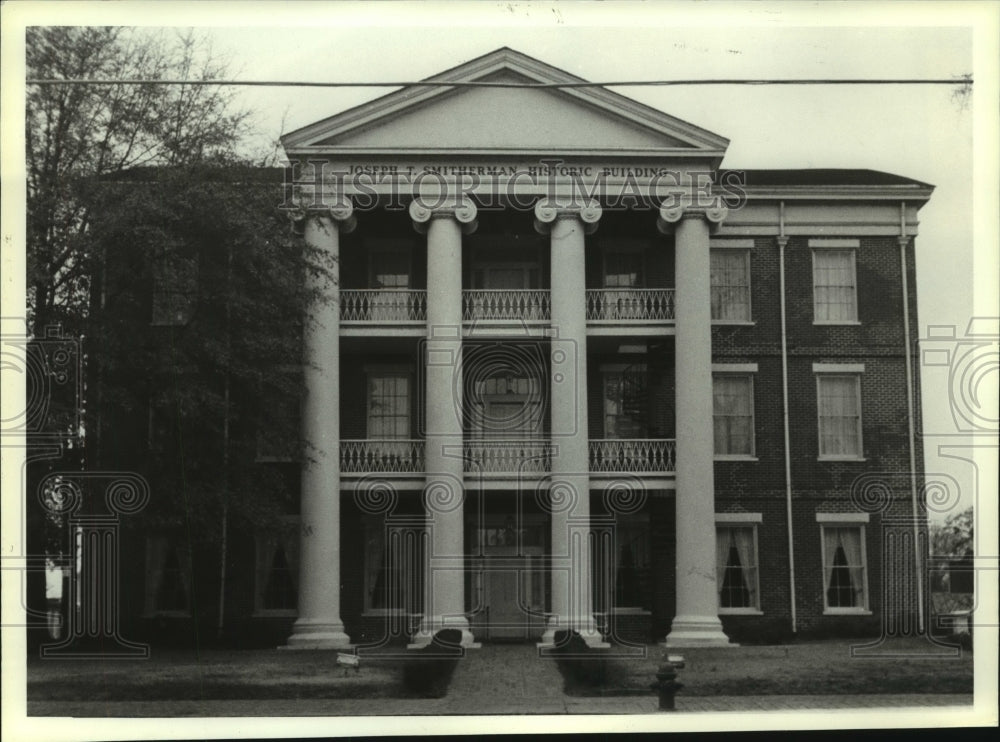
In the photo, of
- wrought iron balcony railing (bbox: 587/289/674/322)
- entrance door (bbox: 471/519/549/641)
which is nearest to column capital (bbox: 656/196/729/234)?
wrought iron balcony railing (bbox: 587/289/674/322)

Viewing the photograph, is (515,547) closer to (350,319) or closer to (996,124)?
(350,319)

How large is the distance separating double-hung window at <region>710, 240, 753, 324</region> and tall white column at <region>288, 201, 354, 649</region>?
5393 mm

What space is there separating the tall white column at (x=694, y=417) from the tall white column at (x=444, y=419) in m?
3.10

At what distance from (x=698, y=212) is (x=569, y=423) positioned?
11.7 ft

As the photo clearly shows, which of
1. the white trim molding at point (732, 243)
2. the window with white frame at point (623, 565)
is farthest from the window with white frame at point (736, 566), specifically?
the white trim molding at point (732, 243)

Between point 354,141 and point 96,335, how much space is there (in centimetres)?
449

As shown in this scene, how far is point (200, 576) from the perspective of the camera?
21.4m

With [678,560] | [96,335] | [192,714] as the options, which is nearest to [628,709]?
[678,560]

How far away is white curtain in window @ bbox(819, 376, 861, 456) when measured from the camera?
21.4 m

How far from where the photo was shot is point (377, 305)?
885 inches

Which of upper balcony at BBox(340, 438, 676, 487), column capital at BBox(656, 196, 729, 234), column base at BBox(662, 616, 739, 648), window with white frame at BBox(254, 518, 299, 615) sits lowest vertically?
column base at BBox(662, 616, 739, 648)

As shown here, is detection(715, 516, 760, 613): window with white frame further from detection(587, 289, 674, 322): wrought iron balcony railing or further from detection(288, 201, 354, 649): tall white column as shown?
detection(288, 201, 354, 649): tall white column

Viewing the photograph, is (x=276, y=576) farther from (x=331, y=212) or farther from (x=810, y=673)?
(x=810, y=673)

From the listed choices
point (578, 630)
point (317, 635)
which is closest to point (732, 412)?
point (578, 630)
